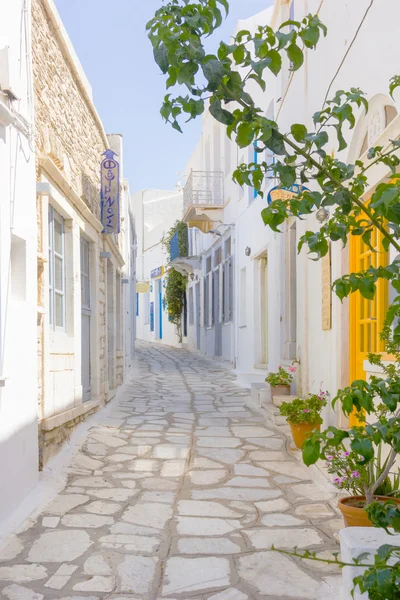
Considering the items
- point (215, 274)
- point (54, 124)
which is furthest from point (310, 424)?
point (215, 274)

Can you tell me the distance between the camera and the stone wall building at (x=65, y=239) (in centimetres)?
542

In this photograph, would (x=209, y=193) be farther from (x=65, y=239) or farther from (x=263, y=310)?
(x=65, y=239)

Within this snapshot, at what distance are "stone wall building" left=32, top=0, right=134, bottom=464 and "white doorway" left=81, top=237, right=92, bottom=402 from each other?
1 cm

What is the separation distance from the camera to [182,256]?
22.2m

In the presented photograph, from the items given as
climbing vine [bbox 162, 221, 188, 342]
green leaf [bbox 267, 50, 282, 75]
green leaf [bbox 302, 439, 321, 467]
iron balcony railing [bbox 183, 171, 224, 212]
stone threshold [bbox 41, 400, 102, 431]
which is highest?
iron balcony railing [bbox 183, 171, 224, 212]

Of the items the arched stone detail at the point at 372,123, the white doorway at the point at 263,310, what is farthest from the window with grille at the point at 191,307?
the arched stone detail at the point at 372,123

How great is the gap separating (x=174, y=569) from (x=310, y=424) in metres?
2.85

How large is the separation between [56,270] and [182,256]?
15881 millimetres

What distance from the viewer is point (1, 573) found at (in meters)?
3.44

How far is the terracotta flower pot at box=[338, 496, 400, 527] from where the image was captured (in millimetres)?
3332

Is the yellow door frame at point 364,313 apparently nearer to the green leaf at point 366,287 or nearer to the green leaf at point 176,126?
the green leaf at point 366,287

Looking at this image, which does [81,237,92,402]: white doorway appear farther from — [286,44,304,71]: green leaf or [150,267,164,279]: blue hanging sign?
[150,267,164,279]: blue hanging sign

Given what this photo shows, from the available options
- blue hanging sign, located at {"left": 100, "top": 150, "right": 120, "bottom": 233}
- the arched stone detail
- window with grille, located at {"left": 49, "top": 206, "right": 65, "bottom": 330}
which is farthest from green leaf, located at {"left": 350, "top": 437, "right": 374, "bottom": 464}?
blue hanging sign, located at {"left": 100, "top": 150, "right": 120, "bottom": 233}

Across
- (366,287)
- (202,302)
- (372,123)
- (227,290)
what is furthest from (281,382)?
(202,302)
